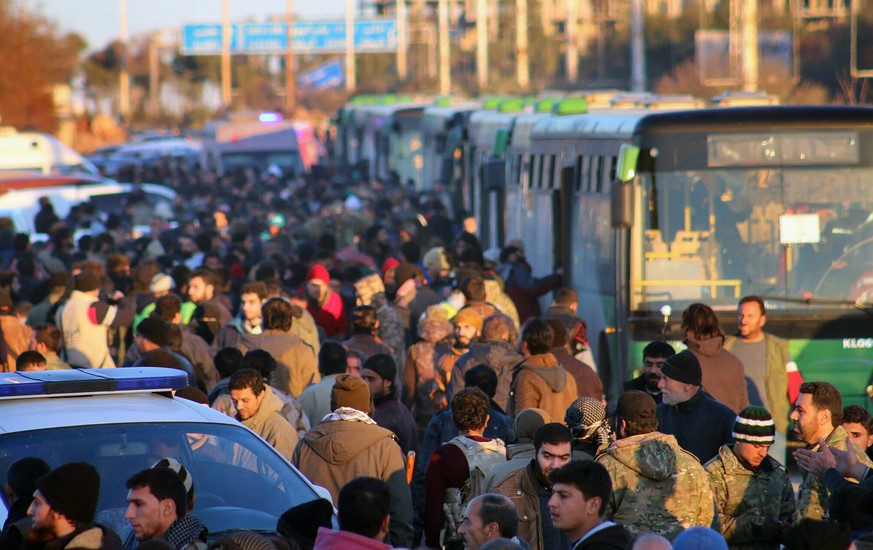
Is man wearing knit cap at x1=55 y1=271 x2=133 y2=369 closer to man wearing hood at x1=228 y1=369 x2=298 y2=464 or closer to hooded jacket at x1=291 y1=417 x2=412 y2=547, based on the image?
man wearing hood at x1=228 y1=369 x2=298 y2=464

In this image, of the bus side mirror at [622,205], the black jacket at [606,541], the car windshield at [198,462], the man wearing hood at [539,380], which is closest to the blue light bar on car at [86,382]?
the car windshield at [198,462]

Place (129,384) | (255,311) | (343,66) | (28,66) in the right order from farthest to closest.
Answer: (343,66)
(28,66)
(255,311)
(129,384)

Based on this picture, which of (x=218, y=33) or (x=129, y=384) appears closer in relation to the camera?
(x=129, y=384)

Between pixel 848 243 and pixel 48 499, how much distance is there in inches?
322

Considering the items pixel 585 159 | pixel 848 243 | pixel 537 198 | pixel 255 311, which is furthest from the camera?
pixel 537 198

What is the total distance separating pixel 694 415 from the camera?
301 inches

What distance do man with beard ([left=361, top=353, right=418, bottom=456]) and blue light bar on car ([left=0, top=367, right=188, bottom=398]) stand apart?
6.58ft

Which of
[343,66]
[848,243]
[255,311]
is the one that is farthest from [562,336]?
[343,66]

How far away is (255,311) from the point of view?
36.3ft

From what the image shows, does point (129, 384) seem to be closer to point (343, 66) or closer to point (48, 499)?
point (48, 499)

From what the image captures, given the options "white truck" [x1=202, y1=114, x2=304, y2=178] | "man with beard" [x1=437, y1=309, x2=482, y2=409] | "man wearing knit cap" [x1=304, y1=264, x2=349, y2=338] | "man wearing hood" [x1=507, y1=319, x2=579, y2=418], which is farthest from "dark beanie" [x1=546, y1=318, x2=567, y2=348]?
"white truck" [x1=202, y1=114, x2=304, y2=178]

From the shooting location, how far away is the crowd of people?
207 inches

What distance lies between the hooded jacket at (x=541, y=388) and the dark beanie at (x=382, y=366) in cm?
77

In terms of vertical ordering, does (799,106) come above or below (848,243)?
above
